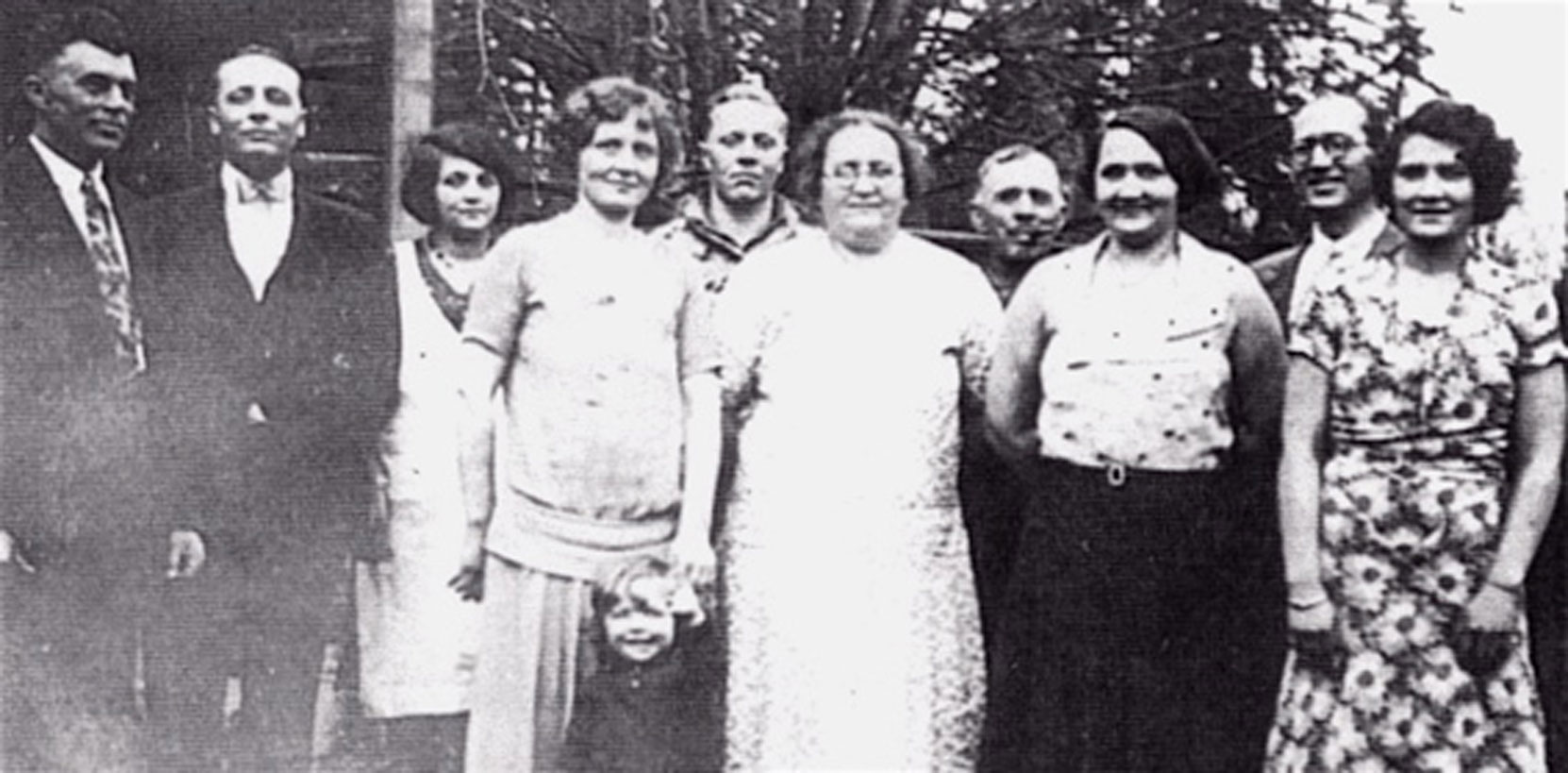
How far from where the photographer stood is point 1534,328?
295 centimetres

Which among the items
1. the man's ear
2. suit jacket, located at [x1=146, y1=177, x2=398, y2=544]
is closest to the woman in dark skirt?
suit jacket, located at [x1=146, y1=177, x2=398, y2=544]

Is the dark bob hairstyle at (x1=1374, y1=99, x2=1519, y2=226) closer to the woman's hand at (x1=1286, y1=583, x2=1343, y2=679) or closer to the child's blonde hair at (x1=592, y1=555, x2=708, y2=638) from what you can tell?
the woman's hand at (x1=1286, y1=583, x2=1343, y2=679)

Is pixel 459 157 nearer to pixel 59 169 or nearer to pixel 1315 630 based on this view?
pixel 59 169

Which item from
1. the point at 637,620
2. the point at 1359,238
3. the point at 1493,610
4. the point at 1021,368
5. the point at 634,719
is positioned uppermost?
the point at 1359,238

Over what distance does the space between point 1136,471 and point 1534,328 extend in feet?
2.03

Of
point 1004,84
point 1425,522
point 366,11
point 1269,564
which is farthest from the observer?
point 1004,84

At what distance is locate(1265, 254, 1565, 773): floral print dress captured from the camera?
2.96 m

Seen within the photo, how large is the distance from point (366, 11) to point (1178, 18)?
1.47 meters

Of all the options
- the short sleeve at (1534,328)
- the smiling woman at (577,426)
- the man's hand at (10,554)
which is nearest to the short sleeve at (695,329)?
the smiling woman at (577,426)

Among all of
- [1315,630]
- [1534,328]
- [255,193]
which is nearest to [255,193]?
[255,193]

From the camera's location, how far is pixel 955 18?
12.3ft

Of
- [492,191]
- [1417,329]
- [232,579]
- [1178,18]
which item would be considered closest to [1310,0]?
[1178,18]

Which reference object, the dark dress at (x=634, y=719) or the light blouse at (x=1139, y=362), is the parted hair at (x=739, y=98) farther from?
the dark dress at (x=634, y=719)

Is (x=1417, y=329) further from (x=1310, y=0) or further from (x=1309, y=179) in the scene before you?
(x=1310, y=0)
